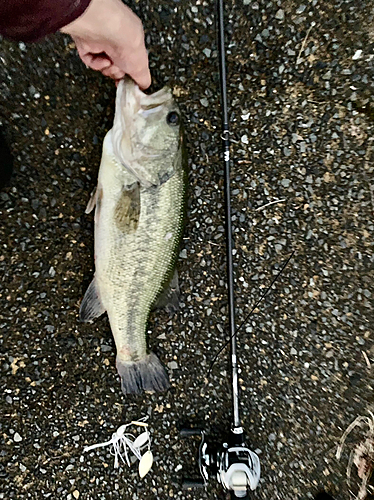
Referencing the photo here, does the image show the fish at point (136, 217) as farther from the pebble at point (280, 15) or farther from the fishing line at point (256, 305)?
the pebble at point (280, 15)

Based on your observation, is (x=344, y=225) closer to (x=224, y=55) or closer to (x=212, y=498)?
(x=224, y=55)

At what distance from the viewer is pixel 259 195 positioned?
219 centimetres

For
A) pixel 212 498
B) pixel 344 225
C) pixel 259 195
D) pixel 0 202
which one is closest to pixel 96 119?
pixel 0 202

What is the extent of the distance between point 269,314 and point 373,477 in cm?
114

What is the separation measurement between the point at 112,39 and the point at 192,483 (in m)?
2.25

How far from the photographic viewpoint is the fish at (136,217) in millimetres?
1798

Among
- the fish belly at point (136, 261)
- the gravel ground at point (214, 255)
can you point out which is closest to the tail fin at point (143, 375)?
the fish belly at point (136, 261)

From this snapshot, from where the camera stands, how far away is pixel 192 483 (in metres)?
2.13

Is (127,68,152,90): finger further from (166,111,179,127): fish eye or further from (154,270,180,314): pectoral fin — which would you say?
(154,270,180,314): pectoral fin

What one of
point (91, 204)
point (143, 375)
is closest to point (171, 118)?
point (91, 204)

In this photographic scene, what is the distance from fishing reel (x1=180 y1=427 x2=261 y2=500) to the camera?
1.91 m

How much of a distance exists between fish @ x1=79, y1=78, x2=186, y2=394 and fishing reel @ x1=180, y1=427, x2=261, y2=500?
1.89ft

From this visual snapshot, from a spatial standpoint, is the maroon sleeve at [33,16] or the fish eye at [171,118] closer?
the maroon sleeve at [33,16]

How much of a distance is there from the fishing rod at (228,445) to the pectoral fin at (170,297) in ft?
0.95
